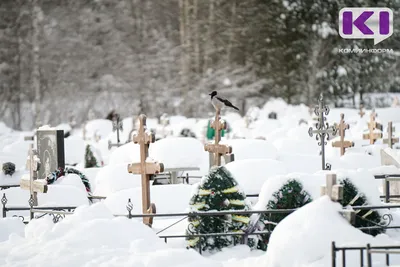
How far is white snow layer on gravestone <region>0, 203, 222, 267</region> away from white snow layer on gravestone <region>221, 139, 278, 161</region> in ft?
30.0

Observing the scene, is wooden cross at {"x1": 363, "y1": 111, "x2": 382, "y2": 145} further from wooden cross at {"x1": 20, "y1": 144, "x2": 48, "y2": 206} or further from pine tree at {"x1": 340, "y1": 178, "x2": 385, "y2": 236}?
wooden cross at {"x1": 20, "y1": 144, "x2": 48, "y2": 206}

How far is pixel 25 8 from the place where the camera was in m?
50.1

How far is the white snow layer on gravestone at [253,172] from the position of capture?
12.7 meters

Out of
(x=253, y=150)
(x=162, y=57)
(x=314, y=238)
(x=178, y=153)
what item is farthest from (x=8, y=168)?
(x=162, y=57)

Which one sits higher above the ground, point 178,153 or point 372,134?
point 372,134

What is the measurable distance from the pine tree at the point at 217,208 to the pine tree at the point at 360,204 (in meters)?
1.38

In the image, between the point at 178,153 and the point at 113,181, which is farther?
the point at 178,153

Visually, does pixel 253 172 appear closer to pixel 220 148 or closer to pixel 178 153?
pixel 220 148

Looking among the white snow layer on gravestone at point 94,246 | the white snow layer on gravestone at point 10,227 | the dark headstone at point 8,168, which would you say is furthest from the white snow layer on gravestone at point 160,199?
the dark headstone at point 8,168

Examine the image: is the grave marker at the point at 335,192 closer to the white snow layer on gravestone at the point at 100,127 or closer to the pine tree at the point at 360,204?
the pine tree at the point at 360,204

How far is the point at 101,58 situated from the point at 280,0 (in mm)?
13741

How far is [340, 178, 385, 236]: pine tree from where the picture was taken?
9.55 metres

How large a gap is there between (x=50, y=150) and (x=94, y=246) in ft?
21.2

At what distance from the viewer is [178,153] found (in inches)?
690
